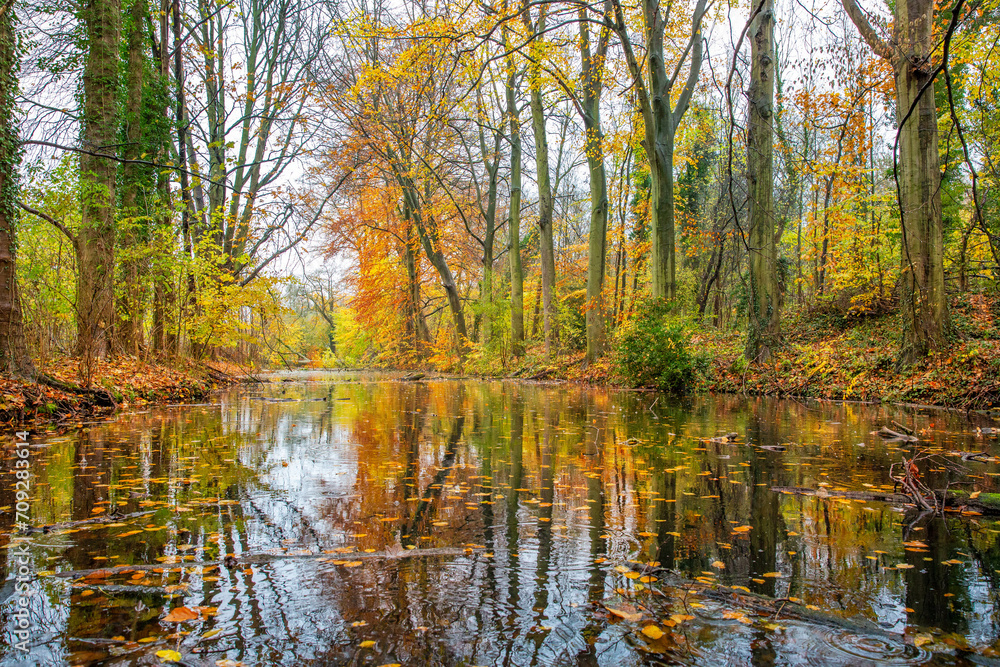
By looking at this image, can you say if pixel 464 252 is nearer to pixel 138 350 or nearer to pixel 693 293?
pixel 693 293

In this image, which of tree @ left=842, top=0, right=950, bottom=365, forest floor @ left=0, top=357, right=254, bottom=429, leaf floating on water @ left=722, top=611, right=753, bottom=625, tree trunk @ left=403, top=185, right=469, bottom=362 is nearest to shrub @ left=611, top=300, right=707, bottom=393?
tree @ left=842, top=0, right=950, bottom=365

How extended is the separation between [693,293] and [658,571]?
20335 mm

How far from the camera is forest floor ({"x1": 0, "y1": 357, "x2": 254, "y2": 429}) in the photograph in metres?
6.33

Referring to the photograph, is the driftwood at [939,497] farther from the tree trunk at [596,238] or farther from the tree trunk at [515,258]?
the tree trunk at [515,258]

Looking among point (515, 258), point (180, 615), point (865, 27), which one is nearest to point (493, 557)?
point (180, 615)

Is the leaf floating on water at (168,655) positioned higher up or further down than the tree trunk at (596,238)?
further down

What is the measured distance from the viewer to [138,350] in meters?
10.4

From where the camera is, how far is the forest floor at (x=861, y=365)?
885 cm

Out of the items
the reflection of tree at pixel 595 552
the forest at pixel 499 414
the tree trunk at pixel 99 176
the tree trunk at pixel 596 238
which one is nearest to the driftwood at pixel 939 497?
the forest at pixel 499 414

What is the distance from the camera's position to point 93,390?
7.79 metres

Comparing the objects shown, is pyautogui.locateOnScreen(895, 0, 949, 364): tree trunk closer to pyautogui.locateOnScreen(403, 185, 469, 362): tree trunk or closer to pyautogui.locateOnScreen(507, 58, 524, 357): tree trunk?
pyautogui.locateOnScreen(507, 58, 524, 357): tree trunk

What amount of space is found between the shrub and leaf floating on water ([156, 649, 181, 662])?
37.7 feet

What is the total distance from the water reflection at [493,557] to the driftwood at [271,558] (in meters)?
0.01

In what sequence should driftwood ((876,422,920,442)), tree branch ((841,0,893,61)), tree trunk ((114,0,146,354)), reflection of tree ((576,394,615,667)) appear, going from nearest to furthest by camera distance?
reflection of tree ((576,394,615,667))
driftwood ((876,422,920,442))
tree trunk ((114,0,146,354))
tree branch ((841,0,893,61))
